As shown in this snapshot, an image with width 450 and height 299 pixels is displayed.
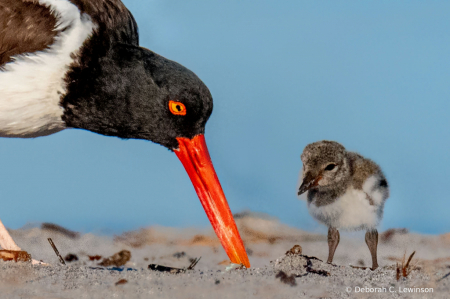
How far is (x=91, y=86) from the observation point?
2656 millimetres

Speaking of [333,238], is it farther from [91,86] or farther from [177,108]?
[91,86]

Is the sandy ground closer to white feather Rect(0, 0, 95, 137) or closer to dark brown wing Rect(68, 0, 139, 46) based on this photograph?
white feather Rect(0, 0, 95, 137)

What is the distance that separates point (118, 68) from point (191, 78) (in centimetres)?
46

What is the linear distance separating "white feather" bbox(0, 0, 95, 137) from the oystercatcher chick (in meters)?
1.70

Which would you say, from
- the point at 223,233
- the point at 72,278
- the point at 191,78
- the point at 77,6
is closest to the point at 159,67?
the point at 191,78

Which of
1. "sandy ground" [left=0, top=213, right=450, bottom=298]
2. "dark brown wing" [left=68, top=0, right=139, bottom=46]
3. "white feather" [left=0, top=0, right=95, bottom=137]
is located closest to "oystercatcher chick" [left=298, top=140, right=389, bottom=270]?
"sandy ground" [left=0, top=213, right=450, bottom=298]

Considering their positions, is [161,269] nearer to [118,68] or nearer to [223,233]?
[223,233]

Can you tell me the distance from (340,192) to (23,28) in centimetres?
240

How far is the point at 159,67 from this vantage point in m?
2.62

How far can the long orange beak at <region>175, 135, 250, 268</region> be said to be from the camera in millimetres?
2793

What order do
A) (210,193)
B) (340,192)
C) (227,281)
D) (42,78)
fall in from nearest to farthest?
1. (227,281)
2. (42,78)
3. (210,193)
4. (340,192)

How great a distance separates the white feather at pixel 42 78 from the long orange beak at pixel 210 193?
2.59 feet

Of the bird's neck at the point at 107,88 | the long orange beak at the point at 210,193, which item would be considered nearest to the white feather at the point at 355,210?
the long orange beak at the point at 210,193

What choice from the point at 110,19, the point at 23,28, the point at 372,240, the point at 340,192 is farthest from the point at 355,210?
the point at 23,28
